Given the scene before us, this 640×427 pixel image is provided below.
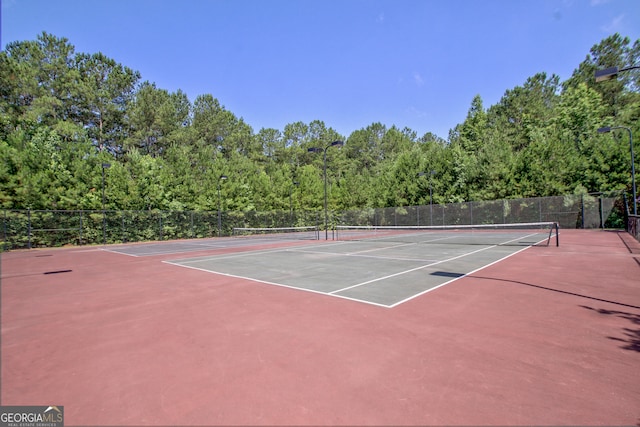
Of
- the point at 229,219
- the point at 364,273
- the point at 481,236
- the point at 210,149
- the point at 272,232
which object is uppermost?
the point at 210,149

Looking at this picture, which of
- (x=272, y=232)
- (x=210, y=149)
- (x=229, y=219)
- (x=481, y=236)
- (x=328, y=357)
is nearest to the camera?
(x=328, y=357)

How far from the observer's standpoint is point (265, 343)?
14.7ft

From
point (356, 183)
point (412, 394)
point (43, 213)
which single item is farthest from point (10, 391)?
point (356, 183)

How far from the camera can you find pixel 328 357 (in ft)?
A: 13.2

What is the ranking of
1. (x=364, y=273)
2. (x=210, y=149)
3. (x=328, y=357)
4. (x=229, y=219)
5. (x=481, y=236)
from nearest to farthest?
(x=328, y=357) → (x=364, y=273) → (x=481, y=236) → (x=229, y=219) → (x=210, y=149)

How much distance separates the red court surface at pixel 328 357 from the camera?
294cm

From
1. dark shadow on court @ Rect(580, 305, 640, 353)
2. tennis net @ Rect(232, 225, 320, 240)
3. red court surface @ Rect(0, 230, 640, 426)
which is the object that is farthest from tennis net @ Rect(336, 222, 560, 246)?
red court surface @ Rect(0, 230, 640, 426)

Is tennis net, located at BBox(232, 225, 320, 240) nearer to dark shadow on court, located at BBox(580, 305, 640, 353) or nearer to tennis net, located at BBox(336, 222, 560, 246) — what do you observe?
tennis net, located at BBox(336, 222, 560, 246)

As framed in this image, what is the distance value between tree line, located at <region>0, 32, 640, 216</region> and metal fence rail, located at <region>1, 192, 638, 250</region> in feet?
6.46

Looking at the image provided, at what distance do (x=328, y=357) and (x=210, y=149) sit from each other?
46810 mm

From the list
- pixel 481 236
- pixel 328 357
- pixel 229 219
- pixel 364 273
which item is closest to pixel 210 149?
pixel 229 219

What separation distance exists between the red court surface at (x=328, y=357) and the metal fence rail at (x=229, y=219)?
21.2 metres

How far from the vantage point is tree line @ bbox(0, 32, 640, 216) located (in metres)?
29.4

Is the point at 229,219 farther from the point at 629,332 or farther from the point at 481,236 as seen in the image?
the point at 629,332
